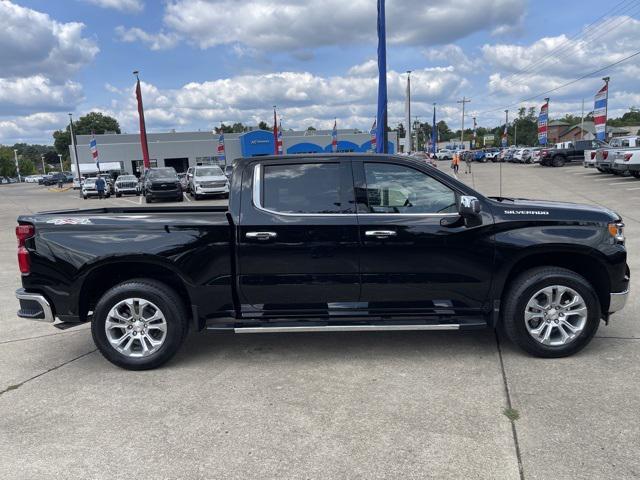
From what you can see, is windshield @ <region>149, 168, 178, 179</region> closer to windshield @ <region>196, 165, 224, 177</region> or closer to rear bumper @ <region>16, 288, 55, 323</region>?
windshield @ <region>196, 165, 224, 177</region>

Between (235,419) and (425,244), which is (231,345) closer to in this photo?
(235,419)

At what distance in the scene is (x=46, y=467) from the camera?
121 inches

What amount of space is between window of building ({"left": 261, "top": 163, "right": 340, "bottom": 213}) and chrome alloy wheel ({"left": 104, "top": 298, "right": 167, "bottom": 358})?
1380 mm

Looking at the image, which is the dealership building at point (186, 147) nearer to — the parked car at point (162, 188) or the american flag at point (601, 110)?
the american flag at point (601, 110)

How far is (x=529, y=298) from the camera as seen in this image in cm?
439

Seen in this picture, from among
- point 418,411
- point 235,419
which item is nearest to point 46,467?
point 235,419

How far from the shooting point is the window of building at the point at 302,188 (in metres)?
4.46

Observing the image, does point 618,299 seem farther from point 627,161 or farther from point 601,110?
point 601,110

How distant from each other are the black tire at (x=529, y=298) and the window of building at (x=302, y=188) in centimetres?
174

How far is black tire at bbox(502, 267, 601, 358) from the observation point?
437 centimetres

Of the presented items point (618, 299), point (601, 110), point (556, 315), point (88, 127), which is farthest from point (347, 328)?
point (88, 127)

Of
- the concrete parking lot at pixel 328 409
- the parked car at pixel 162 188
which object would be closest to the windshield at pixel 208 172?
the parked car at pixel 162 188

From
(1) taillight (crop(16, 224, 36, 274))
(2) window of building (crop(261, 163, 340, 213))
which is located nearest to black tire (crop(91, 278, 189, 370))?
(1) taillight (crop(16, 224, 36, 274))

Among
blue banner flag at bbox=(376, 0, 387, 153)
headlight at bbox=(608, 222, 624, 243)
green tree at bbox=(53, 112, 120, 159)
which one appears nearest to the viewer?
headlight at bbox=(608, 222, 624, 243)
